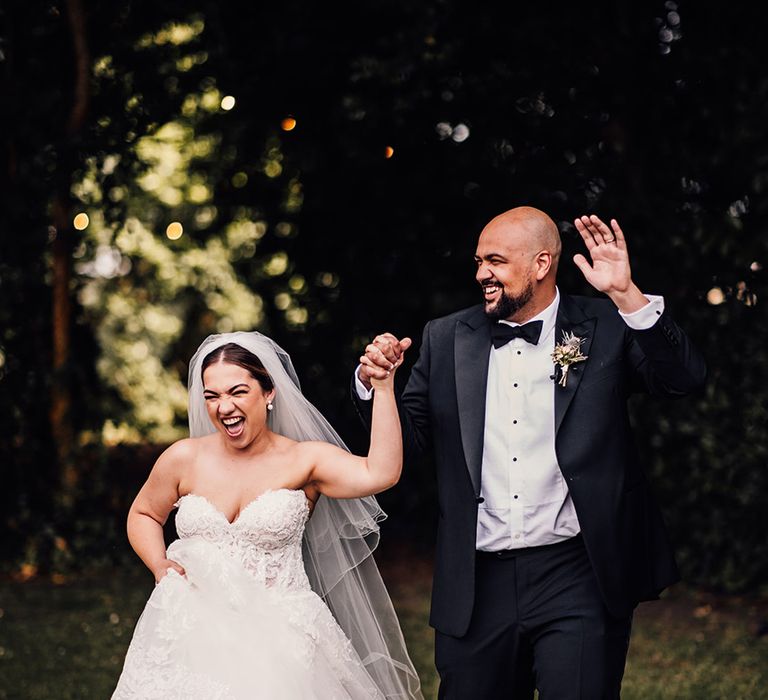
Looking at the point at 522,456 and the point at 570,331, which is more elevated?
the point at 570,331

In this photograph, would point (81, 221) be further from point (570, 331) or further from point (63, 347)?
point (570, 331)

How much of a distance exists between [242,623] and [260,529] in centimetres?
31

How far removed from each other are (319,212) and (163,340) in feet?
23.3

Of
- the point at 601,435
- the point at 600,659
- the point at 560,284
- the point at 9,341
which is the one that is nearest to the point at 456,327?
the point at 601,435

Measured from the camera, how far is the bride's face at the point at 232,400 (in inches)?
161

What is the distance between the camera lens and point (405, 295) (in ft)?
29.6

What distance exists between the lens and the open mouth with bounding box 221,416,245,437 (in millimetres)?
4078

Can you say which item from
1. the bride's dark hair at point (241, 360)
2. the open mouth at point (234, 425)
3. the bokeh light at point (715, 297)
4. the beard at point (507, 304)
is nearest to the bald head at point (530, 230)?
the beard at point (507, 304)

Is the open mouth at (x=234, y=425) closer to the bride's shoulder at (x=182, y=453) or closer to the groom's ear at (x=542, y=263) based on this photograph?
the bride's shoulder at (x=182, y=453)

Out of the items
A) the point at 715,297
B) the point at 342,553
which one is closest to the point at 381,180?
the point at 715,297

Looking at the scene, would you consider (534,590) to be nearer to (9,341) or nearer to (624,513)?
(624,513)

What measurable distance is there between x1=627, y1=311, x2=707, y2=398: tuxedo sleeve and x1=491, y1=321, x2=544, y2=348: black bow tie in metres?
0.34

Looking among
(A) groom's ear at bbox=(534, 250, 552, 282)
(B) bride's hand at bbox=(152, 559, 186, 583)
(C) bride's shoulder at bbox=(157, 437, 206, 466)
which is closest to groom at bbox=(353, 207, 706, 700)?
(A) groom's ear at bbox=(534, 250, 552, 282)

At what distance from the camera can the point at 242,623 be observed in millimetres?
4031
